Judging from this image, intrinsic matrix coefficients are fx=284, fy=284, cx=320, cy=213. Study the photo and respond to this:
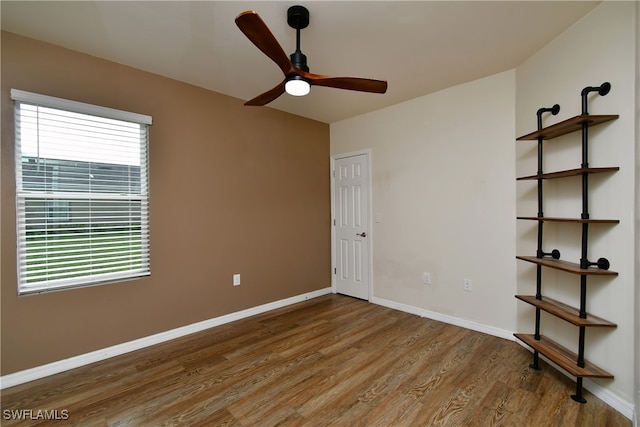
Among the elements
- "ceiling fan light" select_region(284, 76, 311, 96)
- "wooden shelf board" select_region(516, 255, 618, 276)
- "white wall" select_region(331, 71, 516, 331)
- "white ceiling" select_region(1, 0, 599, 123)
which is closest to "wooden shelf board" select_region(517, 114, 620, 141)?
"white wall" select_region(331, 71, 516, 331)

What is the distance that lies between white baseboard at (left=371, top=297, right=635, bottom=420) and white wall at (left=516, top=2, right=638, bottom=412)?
0.14 feet

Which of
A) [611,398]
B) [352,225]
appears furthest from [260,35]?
[611,398]

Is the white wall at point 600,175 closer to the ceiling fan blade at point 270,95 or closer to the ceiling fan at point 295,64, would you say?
the ceiling fan at point 295,64

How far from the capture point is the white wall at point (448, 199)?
9.09 feet

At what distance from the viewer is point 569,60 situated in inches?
83.6

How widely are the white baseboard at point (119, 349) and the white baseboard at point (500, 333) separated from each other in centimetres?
155

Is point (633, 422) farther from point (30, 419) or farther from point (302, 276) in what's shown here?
point (30, 419)

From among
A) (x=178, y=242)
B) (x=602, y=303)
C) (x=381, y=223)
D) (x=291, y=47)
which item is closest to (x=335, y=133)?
(x=381, y=223)

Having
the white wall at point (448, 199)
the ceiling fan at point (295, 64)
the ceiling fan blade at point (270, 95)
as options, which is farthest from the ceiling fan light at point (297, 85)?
the white wall at point (448, 199)

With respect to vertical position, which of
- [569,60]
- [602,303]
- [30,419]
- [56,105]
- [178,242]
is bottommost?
[30,419]

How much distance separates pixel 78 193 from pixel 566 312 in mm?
3849

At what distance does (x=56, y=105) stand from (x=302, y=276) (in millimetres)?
3081

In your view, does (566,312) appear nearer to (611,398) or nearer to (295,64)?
(611,398)

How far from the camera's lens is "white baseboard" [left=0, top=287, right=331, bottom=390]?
82.7 inches
